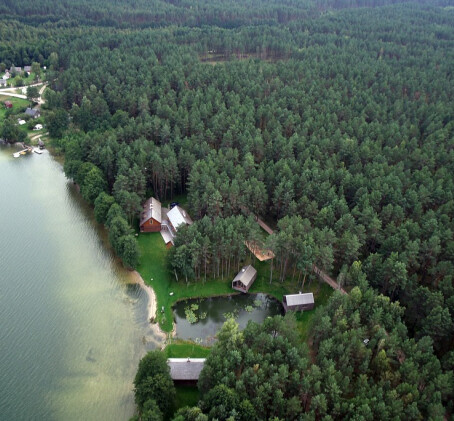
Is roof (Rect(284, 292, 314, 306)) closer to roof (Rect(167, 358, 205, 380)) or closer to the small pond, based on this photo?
the small pond

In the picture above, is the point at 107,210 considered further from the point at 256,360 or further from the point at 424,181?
the point at 424,181

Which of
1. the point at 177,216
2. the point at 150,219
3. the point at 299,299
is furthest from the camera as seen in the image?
the point at 177,216

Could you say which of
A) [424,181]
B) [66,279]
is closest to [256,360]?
[66,279]

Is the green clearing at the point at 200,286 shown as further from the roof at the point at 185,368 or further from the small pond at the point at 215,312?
the roof at the point at 185,368

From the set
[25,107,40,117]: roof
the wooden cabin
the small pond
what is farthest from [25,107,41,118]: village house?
the small pond

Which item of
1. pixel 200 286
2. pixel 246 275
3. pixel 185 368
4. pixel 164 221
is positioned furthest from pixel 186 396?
pixel 164 221

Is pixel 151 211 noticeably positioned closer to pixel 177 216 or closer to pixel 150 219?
pixel 150 219

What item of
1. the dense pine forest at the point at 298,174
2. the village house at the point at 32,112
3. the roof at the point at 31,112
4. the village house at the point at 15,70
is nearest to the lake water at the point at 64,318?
the dense pine forest at the point at 298,174
